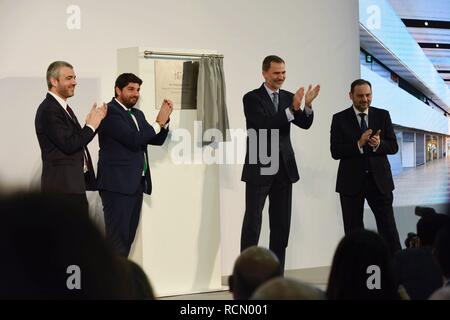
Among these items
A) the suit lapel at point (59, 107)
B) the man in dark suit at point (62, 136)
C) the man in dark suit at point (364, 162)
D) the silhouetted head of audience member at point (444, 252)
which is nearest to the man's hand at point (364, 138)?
the man in dark suit at point (364, 162)

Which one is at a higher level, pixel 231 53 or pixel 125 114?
pixel 231 53

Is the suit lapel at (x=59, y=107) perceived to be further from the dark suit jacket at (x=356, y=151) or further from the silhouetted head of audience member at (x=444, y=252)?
the silhouetted head of audience member at (x=444, y=252)

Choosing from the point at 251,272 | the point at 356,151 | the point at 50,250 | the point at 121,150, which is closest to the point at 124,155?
the point at 121,150

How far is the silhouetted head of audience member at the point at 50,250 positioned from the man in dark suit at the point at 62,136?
377 cm

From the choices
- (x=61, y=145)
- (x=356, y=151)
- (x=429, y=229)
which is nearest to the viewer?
(x=429, y=229)

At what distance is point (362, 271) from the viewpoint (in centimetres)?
178

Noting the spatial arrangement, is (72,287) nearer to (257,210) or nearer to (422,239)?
(422,239)

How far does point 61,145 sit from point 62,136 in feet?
0.19

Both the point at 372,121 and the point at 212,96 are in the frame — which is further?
the point at 212,96

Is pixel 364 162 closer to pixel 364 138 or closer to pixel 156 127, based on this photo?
pixel 364 138

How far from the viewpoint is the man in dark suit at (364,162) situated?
5160 mm

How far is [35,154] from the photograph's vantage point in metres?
5.41

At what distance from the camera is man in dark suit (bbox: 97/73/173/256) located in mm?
4879

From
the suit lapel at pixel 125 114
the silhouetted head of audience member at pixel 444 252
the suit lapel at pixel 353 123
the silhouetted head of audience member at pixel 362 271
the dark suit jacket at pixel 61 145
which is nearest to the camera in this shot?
the silhouetted head of audience member at pixel 362 271
